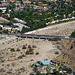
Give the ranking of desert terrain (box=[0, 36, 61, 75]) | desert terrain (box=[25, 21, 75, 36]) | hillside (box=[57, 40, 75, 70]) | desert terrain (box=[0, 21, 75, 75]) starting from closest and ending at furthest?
1. desert terrain (box=[0, 36, 61, 75])
2. desert terrain (box=[0, 21, 75, 75])
3. hillside (box=[57, 40, 75, 70])
4. desert terrain (box=[25, 21, 75, 36])

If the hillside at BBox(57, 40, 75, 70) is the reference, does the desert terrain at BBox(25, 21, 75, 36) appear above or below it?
below

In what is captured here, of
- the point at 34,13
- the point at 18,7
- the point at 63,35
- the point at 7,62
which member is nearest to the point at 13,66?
the point at 7,62

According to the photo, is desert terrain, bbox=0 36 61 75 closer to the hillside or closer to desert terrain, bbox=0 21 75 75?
desert terrain, bbox=0 21 75 75

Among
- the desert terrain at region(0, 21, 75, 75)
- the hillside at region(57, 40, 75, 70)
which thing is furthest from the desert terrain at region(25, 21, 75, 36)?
the hillside at region(57, 40, 75, 70)

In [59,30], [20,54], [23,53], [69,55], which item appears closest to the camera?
[69,55]

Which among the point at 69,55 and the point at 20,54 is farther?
the point at 20,54

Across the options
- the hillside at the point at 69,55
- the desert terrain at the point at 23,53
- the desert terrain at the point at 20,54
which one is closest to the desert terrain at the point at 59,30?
the desert terrain at the point at 23,53

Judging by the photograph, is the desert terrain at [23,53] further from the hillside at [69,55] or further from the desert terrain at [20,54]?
the hillside at [69,55]

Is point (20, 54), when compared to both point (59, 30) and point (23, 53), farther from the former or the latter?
point (59, 30)

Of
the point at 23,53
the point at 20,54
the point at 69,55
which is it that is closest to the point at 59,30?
the point at 23,53

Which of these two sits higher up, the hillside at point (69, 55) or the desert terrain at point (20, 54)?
the hillside at point (69, 55)
